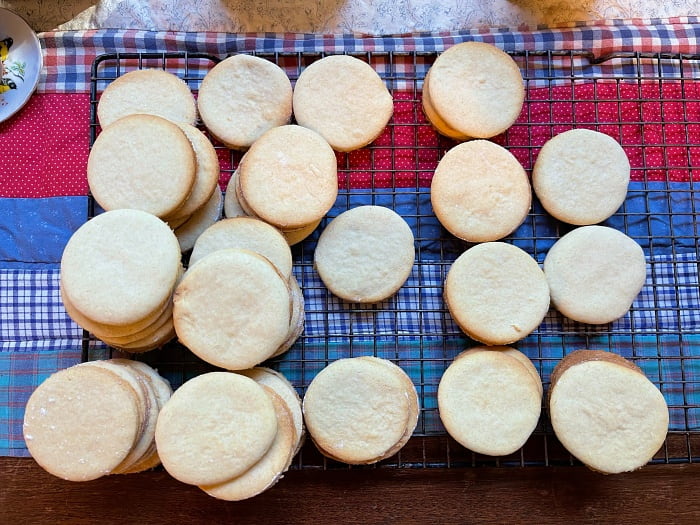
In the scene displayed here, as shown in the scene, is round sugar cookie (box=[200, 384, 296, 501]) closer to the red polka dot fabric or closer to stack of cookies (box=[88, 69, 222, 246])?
stack of cookies (box=[88, 69, 222, 246])

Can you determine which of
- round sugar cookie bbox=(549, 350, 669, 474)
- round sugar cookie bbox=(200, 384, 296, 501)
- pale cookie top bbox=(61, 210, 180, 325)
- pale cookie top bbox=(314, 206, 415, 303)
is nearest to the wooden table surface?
round sugar cookie bbox=(549, 350, 669, 474)

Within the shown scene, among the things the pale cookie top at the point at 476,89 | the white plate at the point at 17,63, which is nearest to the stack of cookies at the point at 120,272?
the white plate at the point at 17,63

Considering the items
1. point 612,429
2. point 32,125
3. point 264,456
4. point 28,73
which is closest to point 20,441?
point 264,456

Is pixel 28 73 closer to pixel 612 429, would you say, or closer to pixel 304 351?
pixel 304 351

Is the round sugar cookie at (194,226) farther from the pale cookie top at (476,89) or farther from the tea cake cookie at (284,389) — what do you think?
the pale cookie top at (476,89)

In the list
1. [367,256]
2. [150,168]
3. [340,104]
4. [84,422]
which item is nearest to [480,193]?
[367,256]

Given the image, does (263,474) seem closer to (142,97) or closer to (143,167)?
(143,167)
